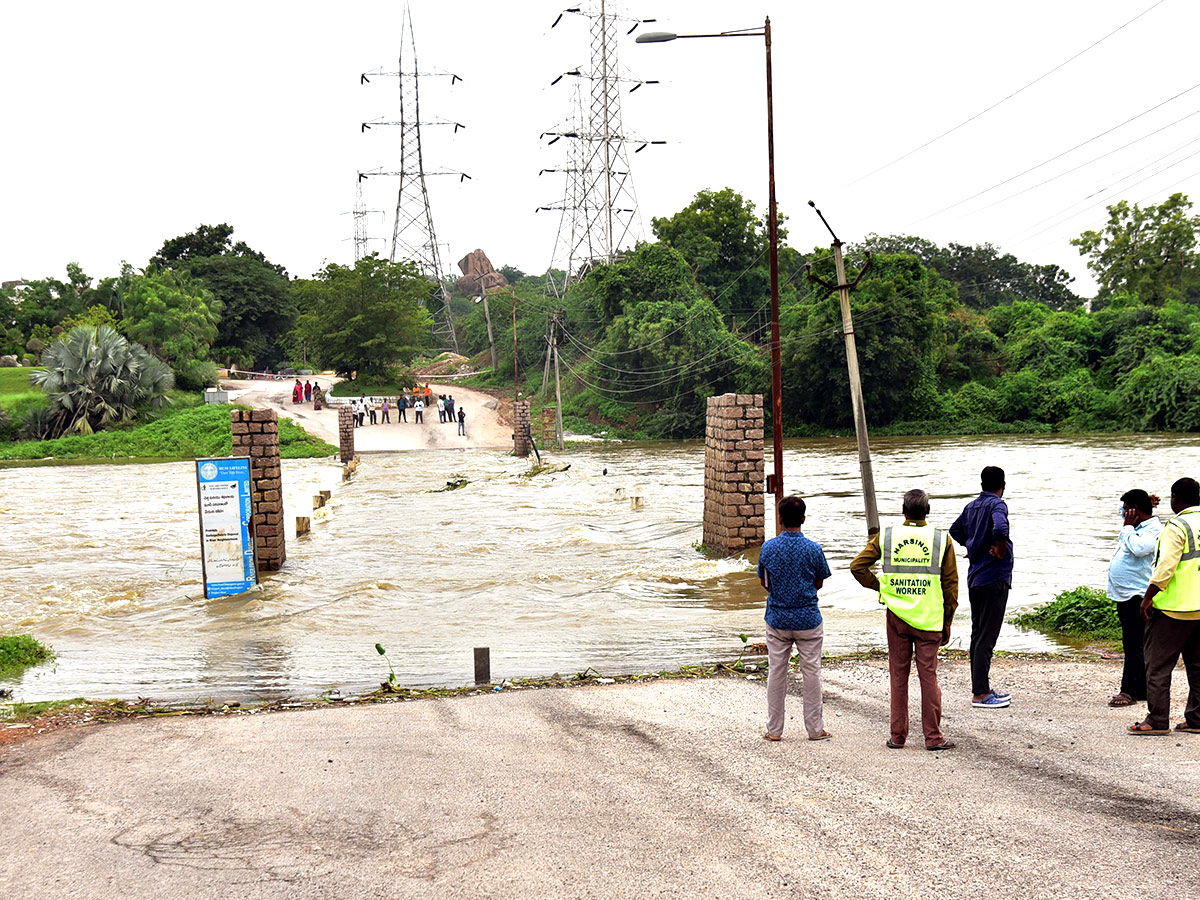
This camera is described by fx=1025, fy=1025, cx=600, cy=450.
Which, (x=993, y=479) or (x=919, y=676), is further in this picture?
(x=993, y=479)

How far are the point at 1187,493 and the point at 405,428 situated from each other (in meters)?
54.7

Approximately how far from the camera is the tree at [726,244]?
7419 cm

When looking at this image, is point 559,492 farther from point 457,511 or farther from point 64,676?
point 64,676

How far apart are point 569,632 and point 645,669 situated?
2.80 meters

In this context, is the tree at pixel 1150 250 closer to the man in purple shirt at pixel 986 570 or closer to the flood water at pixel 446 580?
the flood water at pixel 446 580

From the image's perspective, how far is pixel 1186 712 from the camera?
21.9 ft

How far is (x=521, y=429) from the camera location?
48.7m

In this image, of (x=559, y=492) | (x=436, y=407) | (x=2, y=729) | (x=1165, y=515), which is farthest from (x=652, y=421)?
(x=2, y=729)

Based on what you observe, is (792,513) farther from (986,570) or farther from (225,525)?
(225,525)

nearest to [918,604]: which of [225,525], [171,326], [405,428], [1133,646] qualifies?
[1133,646]

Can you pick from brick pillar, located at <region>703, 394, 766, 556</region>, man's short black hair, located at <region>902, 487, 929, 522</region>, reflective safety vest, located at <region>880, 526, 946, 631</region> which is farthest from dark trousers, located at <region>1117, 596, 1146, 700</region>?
brick pillar, located at <region>703, 394, 766, 556</region>

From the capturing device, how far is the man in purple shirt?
7273mm

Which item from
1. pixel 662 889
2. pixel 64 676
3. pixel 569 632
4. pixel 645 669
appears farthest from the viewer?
pixel 569 632

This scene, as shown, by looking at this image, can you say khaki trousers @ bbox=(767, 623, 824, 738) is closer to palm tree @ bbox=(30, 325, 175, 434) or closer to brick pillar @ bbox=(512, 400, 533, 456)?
brick pillar @ bbox=(512, 400, 533, 456)
